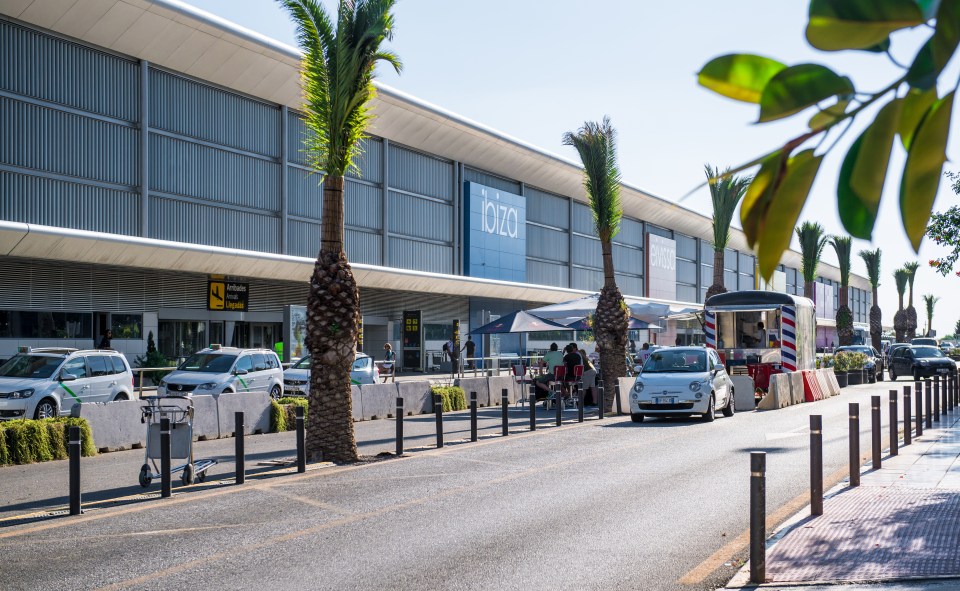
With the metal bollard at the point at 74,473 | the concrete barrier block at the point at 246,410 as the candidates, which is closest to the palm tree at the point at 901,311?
the concrete barrier block at the point at 246,410

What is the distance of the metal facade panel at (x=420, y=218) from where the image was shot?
5072 cm

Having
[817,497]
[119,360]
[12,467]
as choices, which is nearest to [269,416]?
[119,360]

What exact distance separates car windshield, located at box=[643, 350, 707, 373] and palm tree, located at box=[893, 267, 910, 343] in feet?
265

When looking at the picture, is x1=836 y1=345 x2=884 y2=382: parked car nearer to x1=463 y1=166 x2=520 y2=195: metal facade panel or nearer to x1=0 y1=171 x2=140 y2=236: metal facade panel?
x1=463 y1=166 x2=520 y2=195: metal facade panel

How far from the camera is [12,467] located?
15.5 metres

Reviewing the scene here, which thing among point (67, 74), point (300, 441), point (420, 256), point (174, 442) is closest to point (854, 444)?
point (300, 441)

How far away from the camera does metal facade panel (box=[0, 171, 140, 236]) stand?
32031mm

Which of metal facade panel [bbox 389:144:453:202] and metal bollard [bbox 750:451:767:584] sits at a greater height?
metal facade panel [bbox 389:144:453:202]

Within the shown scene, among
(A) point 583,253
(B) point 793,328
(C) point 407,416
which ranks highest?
(A) point 583,253

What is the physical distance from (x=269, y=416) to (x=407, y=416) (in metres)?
5.38

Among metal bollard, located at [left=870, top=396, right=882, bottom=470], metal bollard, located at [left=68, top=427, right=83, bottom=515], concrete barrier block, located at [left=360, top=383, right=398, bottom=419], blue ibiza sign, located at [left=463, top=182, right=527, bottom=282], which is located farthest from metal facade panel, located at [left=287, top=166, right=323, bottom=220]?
metal bollard, located at [left=68, top=427, right=83, bottom=515]

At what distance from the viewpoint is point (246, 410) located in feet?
68.0

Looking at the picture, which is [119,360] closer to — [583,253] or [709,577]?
[709,577]

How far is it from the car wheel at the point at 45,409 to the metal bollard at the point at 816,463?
1581 centimetres
